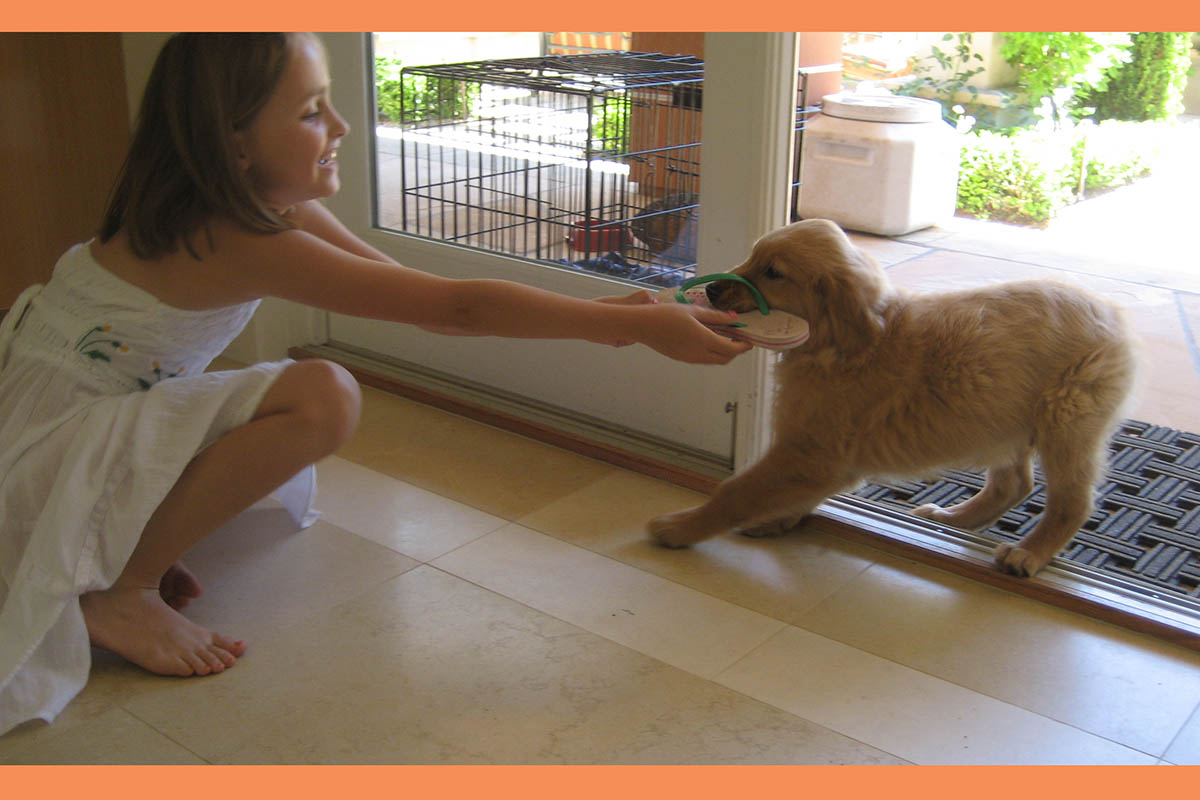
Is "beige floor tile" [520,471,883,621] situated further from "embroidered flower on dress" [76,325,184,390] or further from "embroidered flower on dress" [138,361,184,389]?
"embroidered flower on dress" [76,325,184,390]

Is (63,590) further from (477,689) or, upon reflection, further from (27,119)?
(27,119)

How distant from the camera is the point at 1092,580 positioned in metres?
2.01

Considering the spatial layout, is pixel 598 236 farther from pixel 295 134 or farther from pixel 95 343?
pixel 95 343

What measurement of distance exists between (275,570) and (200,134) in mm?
799

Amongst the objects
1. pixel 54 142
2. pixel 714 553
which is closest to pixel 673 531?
pixel 714 553

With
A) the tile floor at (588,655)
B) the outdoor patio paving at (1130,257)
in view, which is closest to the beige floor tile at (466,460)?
the tile floor at (588,655)

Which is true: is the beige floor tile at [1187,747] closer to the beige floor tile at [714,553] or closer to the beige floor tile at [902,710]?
the beige floor tile at [902,710]

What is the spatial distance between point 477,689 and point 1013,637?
889mm

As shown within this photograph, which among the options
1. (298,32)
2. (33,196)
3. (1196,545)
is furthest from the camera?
(33,196)

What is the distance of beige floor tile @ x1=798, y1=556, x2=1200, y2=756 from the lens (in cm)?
165

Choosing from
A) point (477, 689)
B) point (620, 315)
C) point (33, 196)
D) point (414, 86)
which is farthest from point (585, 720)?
point (33, 196)

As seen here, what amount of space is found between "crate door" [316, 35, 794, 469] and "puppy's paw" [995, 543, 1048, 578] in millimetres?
579

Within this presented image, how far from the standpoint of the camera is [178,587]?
1.91 metres

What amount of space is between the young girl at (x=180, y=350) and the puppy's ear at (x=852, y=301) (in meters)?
0.25
